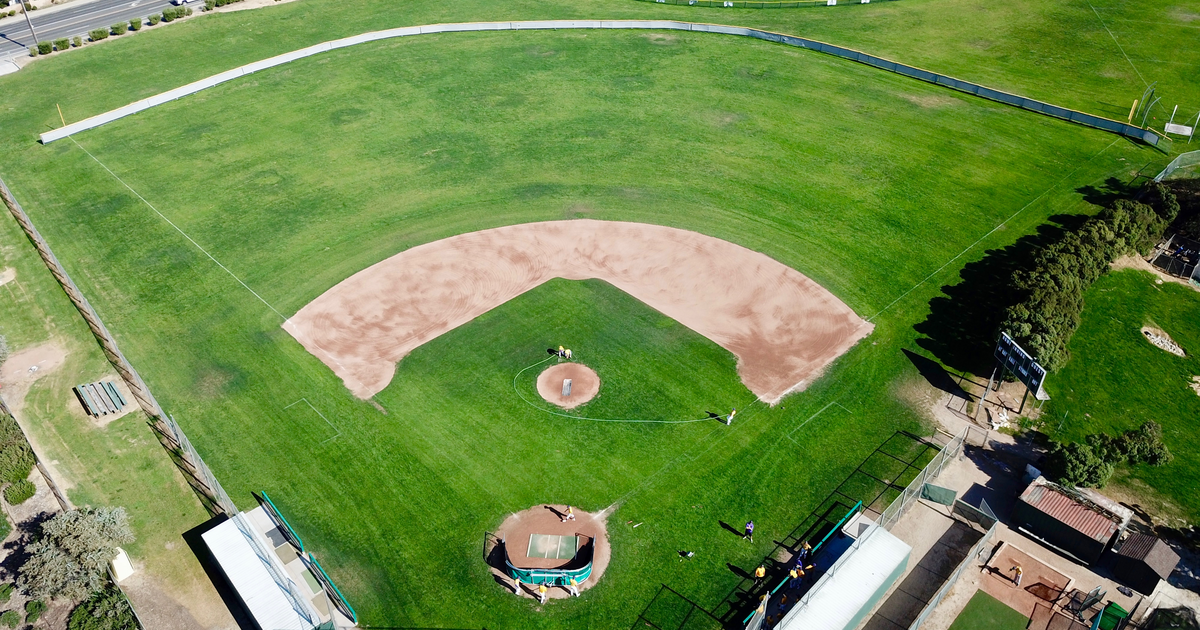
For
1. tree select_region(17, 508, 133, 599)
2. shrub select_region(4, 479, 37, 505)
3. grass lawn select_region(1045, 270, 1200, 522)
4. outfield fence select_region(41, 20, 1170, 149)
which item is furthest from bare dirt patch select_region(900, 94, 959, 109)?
shrub select_region(4, 479, 37, 505)

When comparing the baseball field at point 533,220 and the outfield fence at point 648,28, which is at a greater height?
the outfield fence at point 648,28

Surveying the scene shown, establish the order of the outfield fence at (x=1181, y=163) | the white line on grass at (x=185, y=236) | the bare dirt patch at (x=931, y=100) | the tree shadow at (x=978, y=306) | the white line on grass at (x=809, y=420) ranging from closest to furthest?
the white line on grass at (x=809, y=420) < the tree shadow at (x=978, y=306) < the white line on grass at (x=185, y=236) < the outfield fence at (x=1181, y=163) < the bare dirt patch at (x=931, y=100)

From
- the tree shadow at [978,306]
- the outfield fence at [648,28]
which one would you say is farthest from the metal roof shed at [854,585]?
→ the outfield fence at [648,28]

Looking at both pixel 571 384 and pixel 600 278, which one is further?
pixel 600 278

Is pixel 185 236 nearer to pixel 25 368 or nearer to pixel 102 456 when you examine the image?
pixel 25 368

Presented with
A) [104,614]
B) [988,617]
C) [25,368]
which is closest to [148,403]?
[25,368]

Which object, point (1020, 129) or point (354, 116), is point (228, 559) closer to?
point (354, 116)

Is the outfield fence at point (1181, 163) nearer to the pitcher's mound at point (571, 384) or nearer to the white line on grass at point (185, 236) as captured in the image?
the pitcher's mound at point (571, 384)
